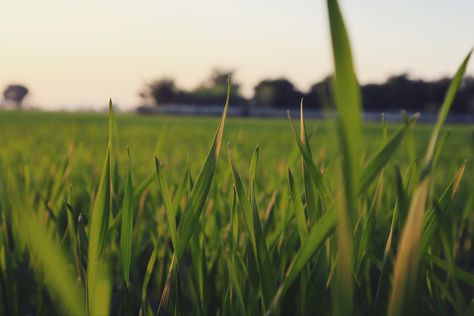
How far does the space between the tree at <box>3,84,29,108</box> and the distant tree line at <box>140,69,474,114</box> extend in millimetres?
17712

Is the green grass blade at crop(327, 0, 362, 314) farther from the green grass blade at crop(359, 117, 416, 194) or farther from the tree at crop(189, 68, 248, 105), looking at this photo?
the tree at crop(189, 68, 248, 105)

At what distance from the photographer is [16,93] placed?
54594 mm

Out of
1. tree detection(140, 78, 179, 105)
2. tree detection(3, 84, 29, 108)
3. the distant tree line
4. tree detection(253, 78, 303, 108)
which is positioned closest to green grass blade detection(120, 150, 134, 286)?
the distant tree line

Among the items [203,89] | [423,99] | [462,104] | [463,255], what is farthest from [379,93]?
[463,255]

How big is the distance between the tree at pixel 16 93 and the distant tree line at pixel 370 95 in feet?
58.1

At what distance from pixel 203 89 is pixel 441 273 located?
50.7 meters

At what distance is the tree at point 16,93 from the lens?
54.6 meters

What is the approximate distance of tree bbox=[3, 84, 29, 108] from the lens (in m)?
54.6

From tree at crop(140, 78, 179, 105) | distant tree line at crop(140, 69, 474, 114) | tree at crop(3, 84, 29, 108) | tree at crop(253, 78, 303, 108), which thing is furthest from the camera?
Result: tree at crop(3, 84, 29, 108)

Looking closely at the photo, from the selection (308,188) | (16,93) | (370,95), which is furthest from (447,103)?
(16,93)

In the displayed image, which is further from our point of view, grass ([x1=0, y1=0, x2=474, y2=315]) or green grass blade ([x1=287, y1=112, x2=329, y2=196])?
green grass blade ([x1=287, y1=112, x2=329, y2=196])

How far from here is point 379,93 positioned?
38.1 meters

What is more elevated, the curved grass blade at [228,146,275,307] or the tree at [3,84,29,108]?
the tree at [3,84,29,108]

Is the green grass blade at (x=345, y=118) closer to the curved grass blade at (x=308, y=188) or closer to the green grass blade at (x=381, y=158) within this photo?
the green grass blade at (x=381, y=158)
